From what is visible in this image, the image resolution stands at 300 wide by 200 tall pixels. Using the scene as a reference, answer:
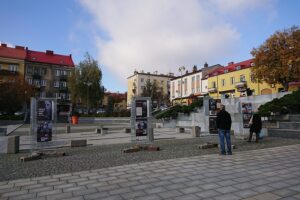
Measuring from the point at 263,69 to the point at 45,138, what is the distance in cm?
3326

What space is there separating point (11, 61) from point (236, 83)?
54343mm

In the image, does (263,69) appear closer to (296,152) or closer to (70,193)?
(296,152)

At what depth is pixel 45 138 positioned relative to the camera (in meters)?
10.9

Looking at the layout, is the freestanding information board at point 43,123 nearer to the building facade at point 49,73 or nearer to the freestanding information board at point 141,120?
the freestanding information board at point 141,120

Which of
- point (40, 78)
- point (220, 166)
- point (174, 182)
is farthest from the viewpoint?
point (40, 78)

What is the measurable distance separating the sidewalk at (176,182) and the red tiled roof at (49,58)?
2809 inches

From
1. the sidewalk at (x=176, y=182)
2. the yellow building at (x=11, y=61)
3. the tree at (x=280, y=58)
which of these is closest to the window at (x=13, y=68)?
the yellow building at (x=11, y=61)

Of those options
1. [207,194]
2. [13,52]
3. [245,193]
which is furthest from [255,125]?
[13,52]

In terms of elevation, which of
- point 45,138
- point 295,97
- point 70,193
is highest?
point 295,97

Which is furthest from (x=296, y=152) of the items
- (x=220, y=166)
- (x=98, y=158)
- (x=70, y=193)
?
(x=70, y=193)

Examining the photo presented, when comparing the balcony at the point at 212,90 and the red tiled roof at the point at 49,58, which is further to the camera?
the red tiled roof at the point at 49,58

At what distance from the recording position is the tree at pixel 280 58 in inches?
1373

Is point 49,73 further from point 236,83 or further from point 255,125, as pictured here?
point 255,125

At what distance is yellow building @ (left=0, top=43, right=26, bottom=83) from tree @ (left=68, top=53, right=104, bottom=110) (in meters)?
23.4
